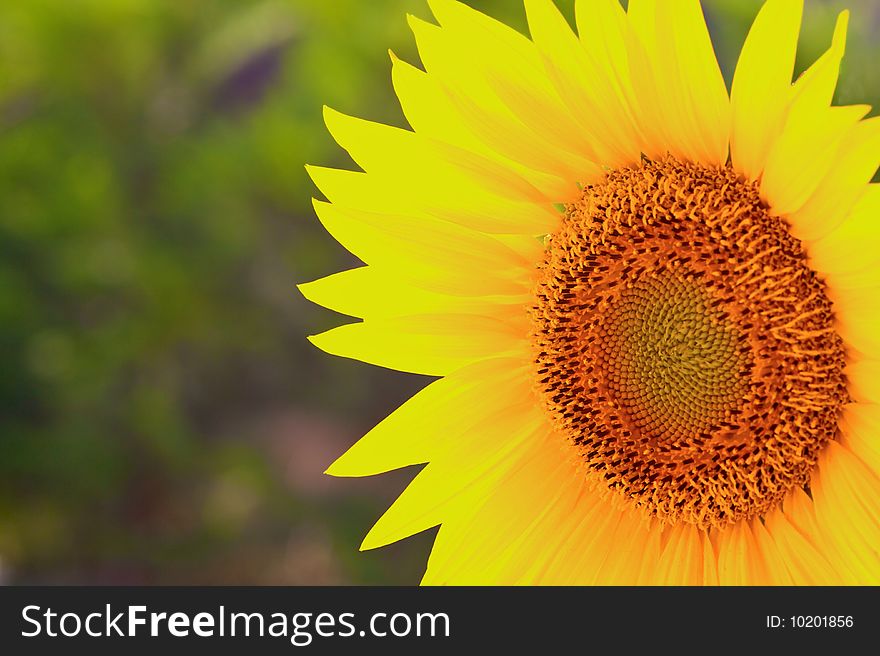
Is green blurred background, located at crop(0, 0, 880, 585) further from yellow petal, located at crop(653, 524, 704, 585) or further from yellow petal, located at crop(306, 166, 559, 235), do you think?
yellow petal, located at crop(653, 524, 704, 585)

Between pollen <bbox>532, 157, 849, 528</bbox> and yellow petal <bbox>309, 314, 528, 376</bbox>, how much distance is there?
5 cm

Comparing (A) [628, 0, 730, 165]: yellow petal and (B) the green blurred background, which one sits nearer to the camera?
(A) [628, 0, 730, 165]: yellow petal

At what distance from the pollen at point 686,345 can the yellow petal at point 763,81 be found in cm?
5

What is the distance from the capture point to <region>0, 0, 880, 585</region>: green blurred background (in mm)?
2037

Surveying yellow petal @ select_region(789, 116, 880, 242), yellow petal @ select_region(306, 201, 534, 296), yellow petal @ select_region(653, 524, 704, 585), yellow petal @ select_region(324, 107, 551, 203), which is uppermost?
yellow petal @ select_region(324, 107, 551, 203)

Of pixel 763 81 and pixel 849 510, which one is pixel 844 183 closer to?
pixel 763 81

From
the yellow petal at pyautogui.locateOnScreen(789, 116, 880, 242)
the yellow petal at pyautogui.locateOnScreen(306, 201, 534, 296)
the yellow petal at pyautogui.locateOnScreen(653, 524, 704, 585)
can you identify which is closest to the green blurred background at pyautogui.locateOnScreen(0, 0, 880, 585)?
the yellow petal at pyautogui.locateOnScreen(306, 201, 534, 296)

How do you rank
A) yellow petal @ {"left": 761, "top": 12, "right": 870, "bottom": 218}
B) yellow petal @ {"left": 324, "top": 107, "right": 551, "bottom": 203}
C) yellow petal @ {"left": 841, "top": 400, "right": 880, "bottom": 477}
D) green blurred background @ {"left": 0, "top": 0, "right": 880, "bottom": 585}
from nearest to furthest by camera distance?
1. yellow petal @ {"left": 761, "top": 12, "right": 870, "bottom": 218}
2. yellow petal @ {"left": 841, "top": 400, "right": 880, "bottom": 477}
3. yellow petal @ {"left": 324, "top": 107, "right": 551, "bottom": 203}
4. green blurred background @ {"left": 0, "top": 0, "right": 880, "bottom": 585}

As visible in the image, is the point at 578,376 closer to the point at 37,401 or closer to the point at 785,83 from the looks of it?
the point at 785,83

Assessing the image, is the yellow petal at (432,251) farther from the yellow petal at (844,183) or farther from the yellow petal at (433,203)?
the yellow petal at (844,183)

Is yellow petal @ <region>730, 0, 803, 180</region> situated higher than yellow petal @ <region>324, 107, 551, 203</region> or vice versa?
yellow petal @ <region>324, 107, 551, 203</region>

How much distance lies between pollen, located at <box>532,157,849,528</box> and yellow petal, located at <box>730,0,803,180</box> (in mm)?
48

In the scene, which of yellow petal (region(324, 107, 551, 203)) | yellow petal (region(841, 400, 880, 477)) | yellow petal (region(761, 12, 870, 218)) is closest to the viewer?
yellow petal (region(761, 12, 870, 218))

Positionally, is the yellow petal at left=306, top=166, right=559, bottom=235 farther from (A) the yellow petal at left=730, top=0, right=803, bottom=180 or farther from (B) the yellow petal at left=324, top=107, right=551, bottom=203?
(A) the yellow petal at left=730, top=0, right=803, bottom=180
